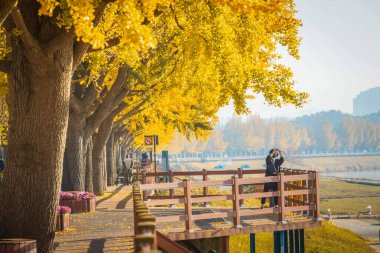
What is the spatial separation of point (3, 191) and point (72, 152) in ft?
36.7

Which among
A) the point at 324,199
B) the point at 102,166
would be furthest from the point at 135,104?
the point at 324,199

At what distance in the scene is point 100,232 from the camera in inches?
622

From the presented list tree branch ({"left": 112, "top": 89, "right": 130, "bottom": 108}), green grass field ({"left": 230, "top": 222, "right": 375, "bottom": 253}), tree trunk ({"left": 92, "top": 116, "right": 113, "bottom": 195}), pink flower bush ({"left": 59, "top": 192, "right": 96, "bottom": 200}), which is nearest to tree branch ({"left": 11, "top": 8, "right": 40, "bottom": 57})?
pink flower bush ({"left": 59, "top": 192, "right": 96, "bottom": 200})

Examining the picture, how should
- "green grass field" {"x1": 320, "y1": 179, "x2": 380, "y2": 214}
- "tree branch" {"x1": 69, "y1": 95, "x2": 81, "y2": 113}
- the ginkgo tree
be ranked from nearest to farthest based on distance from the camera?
the ginkgo tree < "tree branch" {"x1": 69, "y1": 95, "x2": 81, "y2": 113} < "green grass field" {"x1": 320, "y1": 179, "x2": 380, "y2": 214}

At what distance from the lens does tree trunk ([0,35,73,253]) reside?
39.1 feet

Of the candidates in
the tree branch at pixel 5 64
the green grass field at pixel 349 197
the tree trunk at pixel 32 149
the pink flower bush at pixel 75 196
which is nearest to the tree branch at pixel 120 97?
the pink flower bush at pixel 75 196

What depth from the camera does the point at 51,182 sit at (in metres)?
12.1

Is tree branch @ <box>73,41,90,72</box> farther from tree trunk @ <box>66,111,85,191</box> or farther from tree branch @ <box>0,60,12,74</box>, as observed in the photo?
tree trunk @ <box>66,111,85,191</box>

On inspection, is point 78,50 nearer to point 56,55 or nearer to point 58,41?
point 56,55

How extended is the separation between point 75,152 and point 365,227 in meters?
32.6

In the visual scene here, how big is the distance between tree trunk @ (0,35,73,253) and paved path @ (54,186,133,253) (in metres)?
1.37

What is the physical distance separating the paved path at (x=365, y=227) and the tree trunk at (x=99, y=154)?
15.4m

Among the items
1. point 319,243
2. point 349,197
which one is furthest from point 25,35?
point 349,197

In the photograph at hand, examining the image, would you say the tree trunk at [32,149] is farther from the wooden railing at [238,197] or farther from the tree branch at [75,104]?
the tree branch at [75,104]
